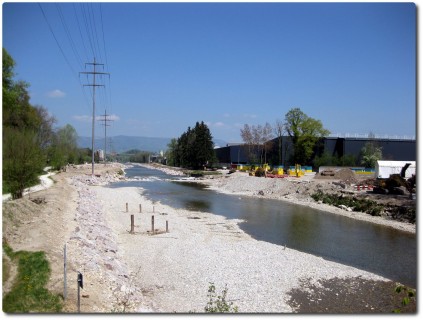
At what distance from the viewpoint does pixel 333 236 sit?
2061 cm

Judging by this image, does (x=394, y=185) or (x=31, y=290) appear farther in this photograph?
(x=394, y=185)

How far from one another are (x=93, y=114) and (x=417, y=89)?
51.5 m

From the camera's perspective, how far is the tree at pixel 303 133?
217 feet

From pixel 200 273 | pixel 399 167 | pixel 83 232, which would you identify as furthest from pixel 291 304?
pixel 399 167

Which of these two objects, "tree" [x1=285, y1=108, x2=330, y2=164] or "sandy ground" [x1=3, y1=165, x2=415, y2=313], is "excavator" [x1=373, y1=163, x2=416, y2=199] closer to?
"sandy ground" [x1=3, y1=165, x2=415, y2=313]

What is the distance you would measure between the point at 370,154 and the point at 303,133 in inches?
445

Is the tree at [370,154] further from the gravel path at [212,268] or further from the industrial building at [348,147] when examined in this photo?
the gravel path at [212,268]

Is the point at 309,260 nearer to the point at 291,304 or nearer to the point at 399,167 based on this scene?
the point at 291,304

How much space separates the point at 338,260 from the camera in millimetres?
15703

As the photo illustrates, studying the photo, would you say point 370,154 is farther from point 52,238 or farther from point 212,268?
point 52,238

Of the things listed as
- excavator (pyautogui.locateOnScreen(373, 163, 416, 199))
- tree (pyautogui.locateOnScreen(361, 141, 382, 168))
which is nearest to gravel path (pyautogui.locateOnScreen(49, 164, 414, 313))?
excavator (pyautogui.locateOnScreen(373, 163, 416, 199))

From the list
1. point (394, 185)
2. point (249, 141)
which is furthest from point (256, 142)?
point (394, 185)

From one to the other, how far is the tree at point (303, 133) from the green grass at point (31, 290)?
194 ft

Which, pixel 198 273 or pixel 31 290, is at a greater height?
pixel 31 290
